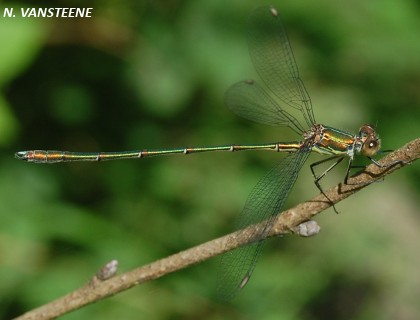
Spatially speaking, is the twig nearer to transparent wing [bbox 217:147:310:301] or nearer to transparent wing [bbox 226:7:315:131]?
transparent wing [bbox 217:147:310:301]

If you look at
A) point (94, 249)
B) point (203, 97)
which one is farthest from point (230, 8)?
point (94, 249)

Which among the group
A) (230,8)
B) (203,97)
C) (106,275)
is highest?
(230,8)

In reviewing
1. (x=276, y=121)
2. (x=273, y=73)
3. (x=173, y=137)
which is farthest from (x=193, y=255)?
(x=173, y=137)

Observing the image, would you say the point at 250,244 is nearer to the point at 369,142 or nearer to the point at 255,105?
the point at 369,142

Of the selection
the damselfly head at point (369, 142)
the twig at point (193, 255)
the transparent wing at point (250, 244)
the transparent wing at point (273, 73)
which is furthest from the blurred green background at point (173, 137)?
the twig at point (193, 255)

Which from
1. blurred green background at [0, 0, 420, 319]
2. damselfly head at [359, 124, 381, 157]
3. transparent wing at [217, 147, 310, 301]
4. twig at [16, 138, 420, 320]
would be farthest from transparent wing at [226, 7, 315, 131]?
twig at [16, 138, 420, 320]

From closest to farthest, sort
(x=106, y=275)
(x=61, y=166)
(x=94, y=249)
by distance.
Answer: (x=106, y=275) → (x=94, y=249) → (x=61, y=166)

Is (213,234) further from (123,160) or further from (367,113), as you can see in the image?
(367,113)
